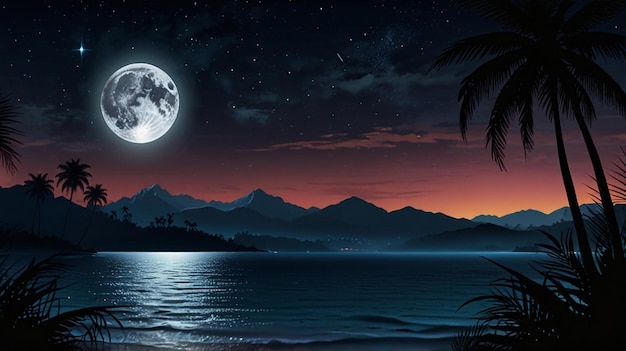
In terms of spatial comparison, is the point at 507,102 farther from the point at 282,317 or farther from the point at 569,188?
the point at 282,317

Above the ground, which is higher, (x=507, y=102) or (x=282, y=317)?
(x=507, y=102)

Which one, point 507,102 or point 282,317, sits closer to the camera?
point 507,102

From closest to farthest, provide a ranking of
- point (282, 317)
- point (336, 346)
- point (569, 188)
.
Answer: point (569, 188) < point (336, 346) < point (282, 317)

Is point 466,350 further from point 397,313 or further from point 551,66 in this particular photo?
point 397,313

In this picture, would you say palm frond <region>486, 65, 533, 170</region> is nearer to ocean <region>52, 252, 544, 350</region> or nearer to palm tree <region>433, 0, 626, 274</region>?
palm tree <region>433, 0, 626, 274</region>

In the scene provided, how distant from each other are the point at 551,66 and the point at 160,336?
89.2 ft

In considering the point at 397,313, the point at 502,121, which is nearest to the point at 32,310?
the point at 502,121

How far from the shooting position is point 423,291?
73.9 meters

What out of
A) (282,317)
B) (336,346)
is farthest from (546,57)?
(282,317)

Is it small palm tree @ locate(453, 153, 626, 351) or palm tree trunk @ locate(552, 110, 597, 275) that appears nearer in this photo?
small palm tree @ locate(453, 153, 626, 351)

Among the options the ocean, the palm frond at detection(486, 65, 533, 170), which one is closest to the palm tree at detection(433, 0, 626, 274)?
the palm frond at detection(486, 65, 533, 170)

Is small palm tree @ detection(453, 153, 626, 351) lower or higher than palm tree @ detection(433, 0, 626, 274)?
lower

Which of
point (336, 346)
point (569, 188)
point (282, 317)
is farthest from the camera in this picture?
point (282, 317)

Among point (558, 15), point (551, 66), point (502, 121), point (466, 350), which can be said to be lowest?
point (466, 350)
